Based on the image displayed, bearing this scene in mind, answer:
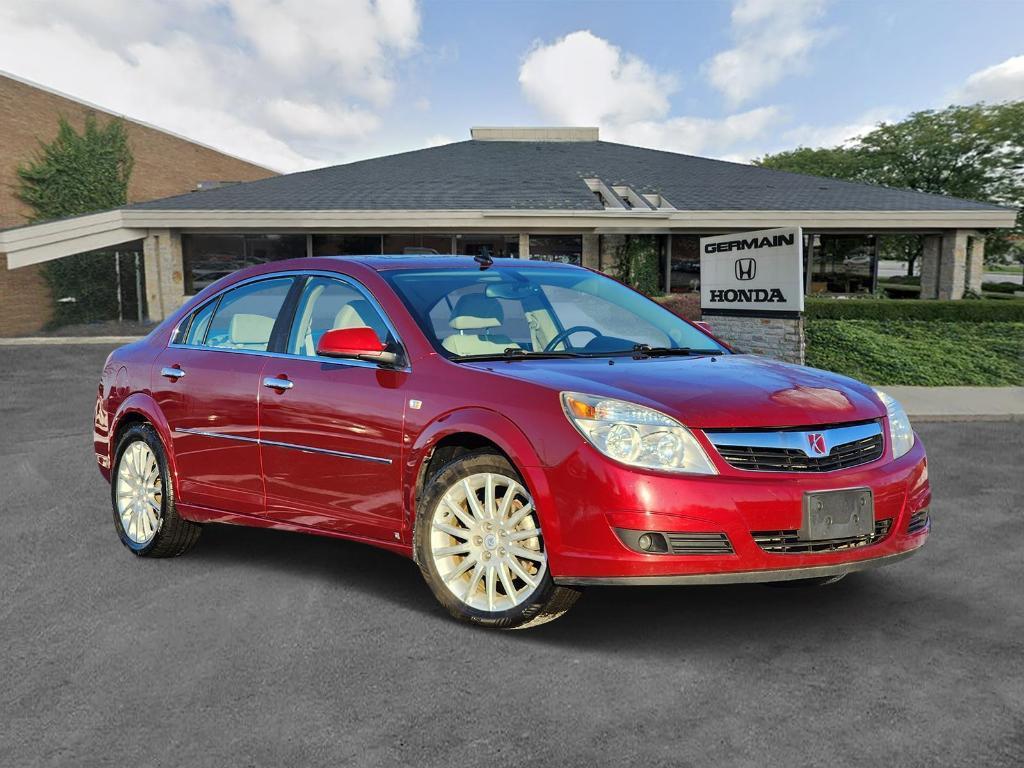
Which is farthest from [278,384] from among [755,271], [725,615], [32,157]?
[32,157]

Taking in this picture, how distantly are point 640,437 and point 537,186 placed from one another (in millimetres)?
27967

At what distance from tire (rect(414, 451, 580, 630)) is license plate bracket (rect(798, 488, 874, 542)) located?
1.05 m

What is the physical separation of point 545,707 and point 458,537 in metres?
1.14

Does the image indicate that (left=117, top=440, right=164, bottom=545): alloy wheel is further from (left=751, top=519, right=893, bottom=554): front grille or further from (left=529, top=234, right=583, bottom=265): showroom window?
(left=529, top=234, right=583, bottom=265): showroom window

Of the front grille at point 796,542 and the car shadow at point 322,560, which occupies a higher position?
the front grille at point 796,542

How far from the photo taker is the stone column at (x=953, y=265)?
99.2ft

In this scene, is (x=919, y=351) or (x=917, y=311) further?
(x=917, y=311)

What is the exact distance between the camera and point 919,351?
17828mm

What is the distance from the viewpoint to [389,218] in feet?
94.7

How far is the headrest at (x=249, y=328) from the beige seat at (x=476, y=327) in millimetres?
1186

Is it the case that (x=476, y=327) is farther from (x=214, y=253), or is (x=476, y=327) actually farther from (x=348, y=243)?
(x=214, y=253)

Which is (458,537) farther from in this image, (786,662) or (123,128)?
(123,128)

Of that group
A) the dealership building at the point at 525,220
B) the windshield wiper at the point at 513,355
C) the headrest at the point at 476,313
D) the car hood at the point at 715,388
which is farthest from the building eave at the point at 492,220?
the car hood at the point at 715,388

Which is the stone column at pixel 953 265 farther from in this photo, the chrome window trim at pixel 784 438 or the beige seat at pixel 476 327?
the chrome window trim at pixel 784 438
